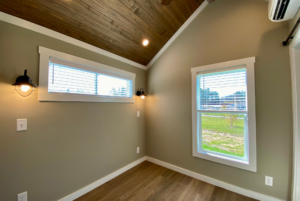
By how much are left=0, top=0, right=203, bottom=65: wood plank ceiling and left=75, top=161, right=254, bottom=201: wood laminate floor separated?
2.45 metres

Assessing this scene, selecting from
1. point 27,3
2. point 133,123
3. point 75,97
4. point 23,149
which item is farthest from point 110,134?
point 27,3

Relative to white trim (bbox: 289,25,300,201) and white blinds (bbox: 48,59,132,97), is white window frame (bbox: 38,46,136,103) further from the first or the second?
white trim (bbox: 289,25,300,201)

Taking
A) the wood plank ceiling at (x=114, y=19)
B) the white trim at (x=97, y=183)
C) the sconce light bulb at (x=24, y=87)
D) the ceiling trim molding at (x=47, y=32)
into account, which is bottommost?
the white trim at (x=97, y=183)

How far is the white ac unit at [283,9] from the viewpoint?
1.26 metres

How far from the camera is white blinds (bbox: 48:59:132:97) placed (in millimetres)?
1721

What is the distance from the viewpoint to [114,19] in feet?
6.27

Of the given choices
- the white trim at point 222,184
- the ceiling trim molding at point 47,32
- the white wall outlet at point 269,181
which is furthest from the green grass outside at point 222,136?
the ceiling trim molding at point 47,32

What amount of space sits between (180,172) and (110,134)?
1630 millimetres

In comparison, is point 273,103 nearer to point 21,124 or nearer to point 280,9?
point 280,9

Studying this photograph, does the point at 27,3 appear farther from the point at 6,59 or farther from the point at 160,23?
the point at 160,23

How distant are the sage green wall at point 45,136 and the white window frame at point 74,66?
→ 62mm

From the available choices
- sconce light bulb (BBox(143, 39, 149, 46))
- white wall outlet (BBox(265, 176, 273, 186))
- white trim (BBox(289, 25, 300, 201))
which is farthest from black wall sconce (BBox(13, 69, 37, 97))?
white wall outlet (BBox(265, 176, 273, 186))

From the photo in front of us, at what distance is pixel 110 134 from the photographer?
233 cm

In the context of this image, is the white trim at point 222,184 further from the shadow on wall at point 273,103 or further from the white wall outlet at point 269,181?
the shadow on wall at point 273,103
